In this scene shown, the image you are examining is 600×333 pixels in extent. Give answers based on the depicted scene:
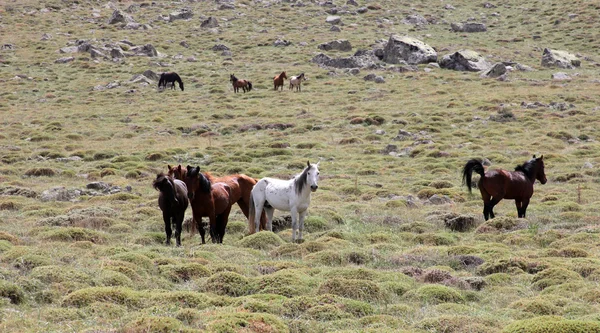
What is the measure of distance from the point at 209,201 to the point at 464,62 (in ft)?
166

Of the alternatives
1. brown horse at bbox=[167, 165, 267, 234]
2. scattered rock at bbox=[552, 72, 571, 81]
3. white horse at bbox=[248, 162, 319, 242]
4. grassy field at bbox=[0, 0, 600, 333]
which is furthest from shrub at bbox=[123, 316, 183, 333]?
scattered rock at bbox=[552, 72, 571, 81]

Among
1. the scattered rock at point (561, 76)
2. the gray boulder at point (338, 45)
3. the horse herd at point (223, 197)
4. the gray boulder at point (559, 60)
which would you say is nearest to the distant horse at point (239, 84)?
the gray boulder at point (338, 45)

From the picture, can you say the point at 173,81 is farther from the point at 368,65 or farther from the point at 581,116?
the point at 581,116

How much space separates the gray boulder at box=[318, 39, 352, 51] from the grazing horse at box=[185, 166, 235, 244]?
5587 centimetres

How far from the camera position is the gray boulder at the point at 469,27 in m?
80.2

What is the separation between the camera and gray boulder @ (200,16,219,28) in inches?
3265

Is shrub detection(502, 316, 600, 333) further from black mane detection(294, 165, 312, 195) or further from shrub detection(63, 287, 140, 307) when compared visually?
black mane detection(294, 165, 312, 195)

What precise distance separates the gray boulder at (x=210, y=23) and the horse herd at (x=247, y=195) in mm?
68736

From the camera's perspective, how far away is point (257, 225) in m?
16.4

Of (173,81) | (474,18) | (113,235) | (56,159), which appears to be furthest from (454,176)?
(474,18)

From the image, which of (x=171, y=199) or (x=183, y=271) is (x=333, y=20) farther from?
(x=183, y=271)

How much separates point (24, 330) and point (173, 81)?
4850cm

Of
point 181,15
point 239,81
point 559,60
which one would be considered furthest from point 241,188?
point 181,15

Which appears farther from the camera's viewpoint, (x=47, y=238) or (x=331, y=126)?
(x=331, y=126)
